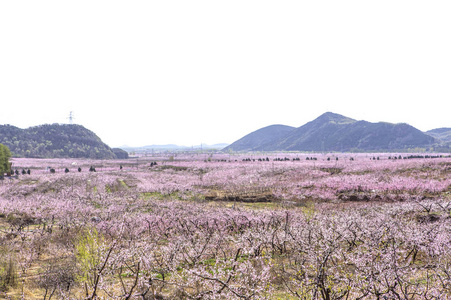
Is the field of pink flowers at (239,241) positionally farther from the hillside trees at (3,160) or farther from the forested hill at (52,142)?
the forested hill at (52,142)

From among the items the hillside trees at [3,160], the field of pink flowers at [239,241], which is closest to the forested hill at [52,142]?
the hillside trees at [3,160]

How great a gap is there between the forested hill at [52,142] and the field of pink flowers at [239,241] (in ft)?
405

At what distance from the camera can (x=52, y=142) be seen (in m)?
163

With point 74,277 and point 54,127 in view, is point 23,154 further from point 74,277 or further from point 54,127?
point 74,277

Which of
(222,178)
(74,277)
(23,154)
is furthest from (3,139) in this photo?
(74,277)

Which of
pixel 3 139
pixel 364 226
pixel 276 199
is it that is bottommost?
pixel 276 199

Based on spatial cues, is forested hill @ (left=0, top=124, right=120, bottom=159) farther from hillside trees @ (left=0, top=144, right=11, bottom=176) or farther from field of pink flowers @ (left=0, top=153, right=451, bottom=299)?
field of pink flowers @ (left=0, top=153, right=451, bottom=299)

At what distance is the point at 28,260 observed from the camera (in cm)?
1362

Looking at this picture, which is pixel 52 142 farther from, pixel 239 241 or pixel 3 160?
pixel 239 241

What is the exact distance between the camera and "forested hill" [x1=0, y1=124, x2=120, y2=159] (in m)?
148

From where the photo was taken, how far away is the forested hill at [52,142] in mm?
147750

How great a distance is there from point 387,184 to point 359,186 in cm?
330

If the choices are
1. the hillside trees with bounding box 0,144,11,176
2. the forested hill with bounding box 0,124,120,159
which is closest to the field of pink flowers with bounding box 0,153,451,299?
the hillside trees with bounding box 0,144,11,176

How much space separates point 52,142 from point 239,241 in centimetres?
18513
